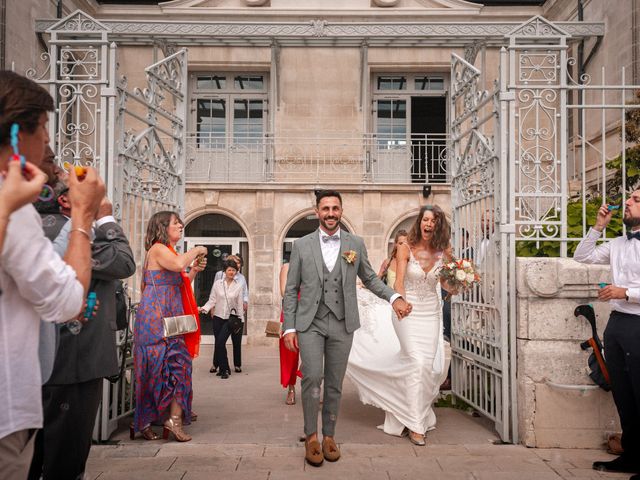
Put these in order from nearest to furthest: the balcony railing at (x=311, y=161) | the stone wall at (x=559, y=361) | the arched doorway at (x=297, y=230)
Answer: the stone wall at (x=559, y=361)
the arched doorway at (x=297, y=230)
the balcony railing at (x=311, y=161)

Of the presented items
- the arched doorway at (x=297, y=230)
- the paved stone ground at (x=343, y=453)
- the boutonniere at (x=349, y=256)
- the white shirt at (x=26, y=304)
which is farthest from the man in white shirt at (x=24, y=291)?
the arched doorway at (x=297, y=230)

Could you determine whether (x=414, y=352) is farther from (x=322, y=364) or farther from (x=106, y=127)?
(x=106, y=127)

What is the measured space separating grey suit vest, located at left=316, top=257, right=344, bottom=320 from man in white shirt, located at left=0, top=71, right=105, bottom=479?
3.25 metres

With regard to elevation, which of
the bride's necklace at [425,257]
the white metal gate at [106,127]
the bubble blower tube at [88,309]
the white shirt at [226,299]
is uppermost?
the white metal gate at [106,127]

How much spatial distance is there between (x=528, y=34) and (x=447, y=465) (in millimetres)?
4120

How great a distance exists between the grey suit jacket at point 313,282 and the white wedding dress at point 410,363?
938 mm

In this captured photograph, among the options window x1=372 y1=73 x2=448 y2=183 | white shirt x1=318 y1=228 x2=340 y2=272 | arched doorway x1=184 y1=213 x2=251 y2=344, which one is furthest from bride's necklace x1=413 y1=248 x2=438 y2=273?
window x1=372 y1=73 x2=448 y2=183

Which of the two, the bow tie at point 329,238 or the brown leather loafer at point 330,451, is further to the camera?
the bow tie at point 329,238

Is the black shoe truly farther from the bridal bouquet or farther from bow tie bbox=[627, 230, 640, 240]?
the bridal bouquet

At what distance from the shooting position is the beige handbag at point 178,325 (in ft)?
18.8

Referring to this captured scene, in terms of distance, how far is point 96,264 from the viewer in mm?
3633

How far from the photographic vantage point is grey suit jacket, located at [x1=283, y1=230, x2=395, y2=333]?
17.3 ft

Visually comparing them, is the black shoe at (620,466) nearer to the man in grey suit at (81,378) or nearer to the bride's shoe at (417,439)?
the bride's shoe at (417,439)

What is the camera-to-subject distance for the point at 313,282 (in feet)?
17.4
